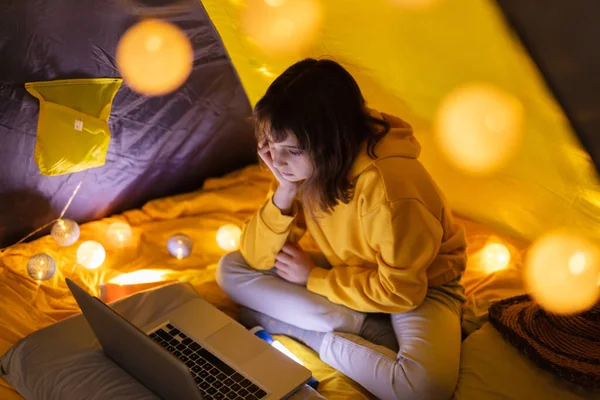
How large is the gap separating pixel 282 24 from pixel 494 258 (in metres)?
0.75

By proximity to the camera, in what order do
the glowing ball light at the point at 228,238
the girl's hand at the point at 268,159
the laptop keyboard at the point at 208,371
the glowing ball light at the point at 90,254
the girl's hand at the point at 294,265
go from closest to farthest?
the laptop keyboard at the point at 208,371 → the girl's hand at the point at 268,159 → the girl's hand at the point at 294,265 → the glowing ball light at the point at 90,254 → the glowing ball light at the point at 228,238

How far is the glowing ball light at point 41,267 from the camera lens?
1.34m

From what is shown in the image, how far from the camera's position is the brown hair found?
1020 millimetres

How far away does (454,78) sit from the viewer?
4.03 ft

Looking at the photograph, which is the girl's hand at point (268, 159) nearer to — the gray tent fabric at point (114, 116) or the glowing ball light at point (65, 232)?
the gray tent fabric at point (114, 116)

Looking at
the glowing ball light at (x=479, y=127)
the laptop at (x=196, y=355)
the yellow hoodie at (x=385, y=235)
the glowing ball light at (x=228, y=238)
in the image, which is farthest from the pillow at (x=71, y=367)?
the glowing ball light at (x=479, y=127)

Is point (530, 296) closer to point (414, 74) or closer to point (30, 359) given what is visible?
point (414, 74)

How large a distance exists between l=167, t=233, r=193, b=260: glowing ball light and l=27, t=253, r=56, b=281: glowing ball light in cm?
27

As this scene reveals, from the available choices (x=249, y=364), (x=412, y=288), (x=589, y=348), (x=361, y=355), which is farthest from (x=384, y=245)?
(x=589, y=348)

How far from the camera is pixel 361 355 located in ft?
3.76

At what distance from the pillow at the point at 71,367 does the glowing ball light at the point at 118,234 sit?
1.06ft

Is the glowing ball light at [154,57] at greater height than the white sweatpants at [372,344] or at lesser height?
greater

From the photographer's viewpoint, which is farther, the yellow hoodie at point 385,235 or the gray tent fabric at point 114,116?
the gray tent fabric at point 114,116

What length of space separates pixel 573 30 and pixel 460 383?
68cm
